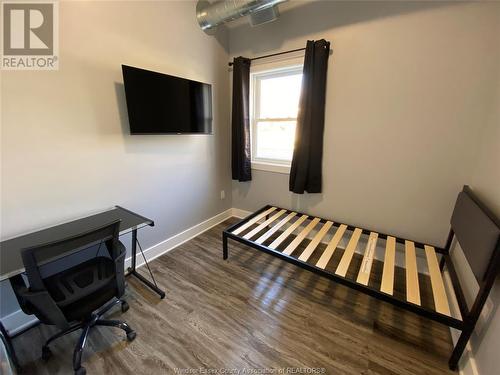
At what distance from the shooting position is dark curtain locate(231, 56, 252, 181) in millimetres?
2697

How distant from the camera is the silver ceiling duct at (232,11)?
77.6 inches

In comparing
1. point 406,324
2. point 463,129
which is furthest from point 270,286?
point 463,129

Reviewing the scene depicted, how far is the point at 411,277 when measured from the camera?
163 cm

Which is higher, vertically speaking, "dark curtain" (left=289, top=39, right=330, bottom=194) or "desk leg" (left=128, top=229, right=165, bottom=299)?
"dark curtain" (left=289, top=39, right=330, bottom=194)

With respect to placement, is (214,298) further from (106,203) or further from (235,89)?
(235,89)

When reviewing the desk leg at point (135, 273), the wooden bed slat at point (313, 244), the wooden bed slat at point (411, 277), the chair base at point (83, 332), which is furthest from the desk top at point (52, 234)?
the wooden bed slat at point (411, 277)

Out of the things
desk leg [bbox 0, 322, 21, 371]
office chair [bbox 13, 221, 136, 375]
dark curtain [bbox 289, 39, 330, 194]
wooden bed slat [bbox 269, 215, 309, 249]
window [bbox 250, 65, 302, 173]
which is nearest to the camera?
office chair [bbox 13, 221, 136, 375]

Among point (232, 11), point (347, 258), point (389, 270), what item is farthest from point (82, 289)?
point (232, 11)

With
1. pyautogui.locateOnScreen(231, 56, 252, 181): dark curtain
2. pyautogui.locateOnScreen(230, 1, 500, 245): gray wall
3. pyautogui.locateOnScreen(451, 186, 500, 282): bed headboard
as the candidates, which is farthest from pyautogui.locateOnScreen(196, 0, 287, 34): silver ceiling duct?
pyautogui.locateOnScreen(451, 186, 500, 282): bed headboard

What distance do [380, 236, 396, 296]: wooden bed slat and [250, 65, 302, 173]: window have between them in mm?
1346

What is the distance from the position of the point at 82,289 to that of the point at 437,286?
92.6 inches

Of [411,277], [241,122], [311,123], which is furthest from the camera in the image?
[241,122]

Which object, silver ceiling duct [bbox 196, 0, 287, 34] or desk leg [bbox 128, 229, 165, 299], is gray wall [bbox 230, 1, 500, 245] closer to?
silver ceiling duct [bbox 196, 0, 287, 34]

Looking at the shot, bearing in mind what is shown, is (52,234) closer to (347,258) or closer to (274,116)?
(347,258)
